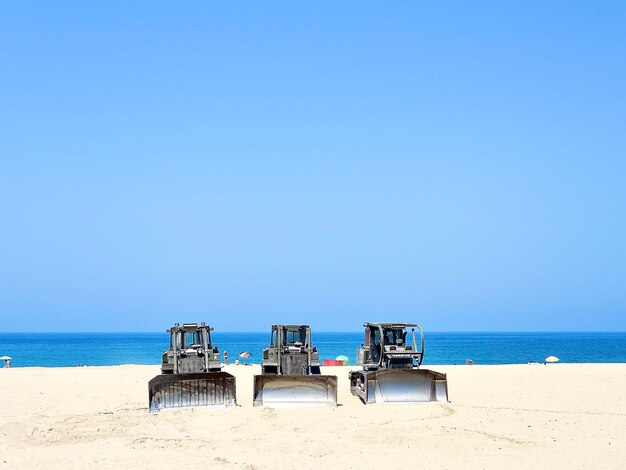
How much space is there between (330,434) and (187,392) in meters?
5.18

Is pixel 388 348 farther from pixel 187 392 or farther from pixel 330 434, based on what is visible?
pixel 187 392

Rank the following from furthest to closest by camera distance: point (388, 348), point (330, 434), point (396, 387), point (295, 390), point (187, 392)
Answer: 1. point (388, 348)
2. point (396, 387)
3. point (295, 390)
4. point (187, 392)
5. point (330, 434)

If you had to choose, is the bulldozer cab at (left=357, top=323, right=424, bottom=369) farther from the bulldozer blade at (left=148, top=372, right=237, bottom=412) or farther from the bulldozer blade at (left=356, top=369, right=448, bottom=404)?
the bulldozer blade at (left=148, top=372, right=237, bottom=412)

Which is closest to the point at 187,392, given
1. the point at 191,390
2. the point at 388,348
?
the point at 191,390

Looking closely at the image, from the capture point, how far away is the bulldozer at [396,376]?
20.7 metres

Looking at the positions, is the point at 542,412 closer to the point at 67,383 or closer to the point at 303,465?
the point at 303,465

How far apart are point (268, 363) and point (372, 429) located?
616cm

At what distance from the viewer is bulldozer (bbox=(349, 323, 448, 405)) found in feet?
67.9

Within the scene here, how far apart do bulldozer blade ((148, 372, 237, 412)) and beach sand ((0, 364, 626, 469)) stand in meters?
0.45

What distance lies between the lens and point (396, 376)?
20.8m

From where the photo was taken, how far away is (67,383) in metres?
31.1

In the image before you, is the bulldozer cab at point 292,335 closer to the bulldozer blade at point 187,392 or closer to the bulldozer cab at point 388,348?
the bulldozer cab at point 388,348

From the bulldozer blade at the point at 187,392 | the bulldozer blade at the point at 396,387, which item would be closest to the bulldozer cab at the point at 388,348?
the bulldozer blade at the point at 396,387

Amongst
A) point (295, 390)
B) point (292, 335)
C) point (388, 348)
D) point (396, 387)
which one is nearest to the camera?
point (295, 390)
